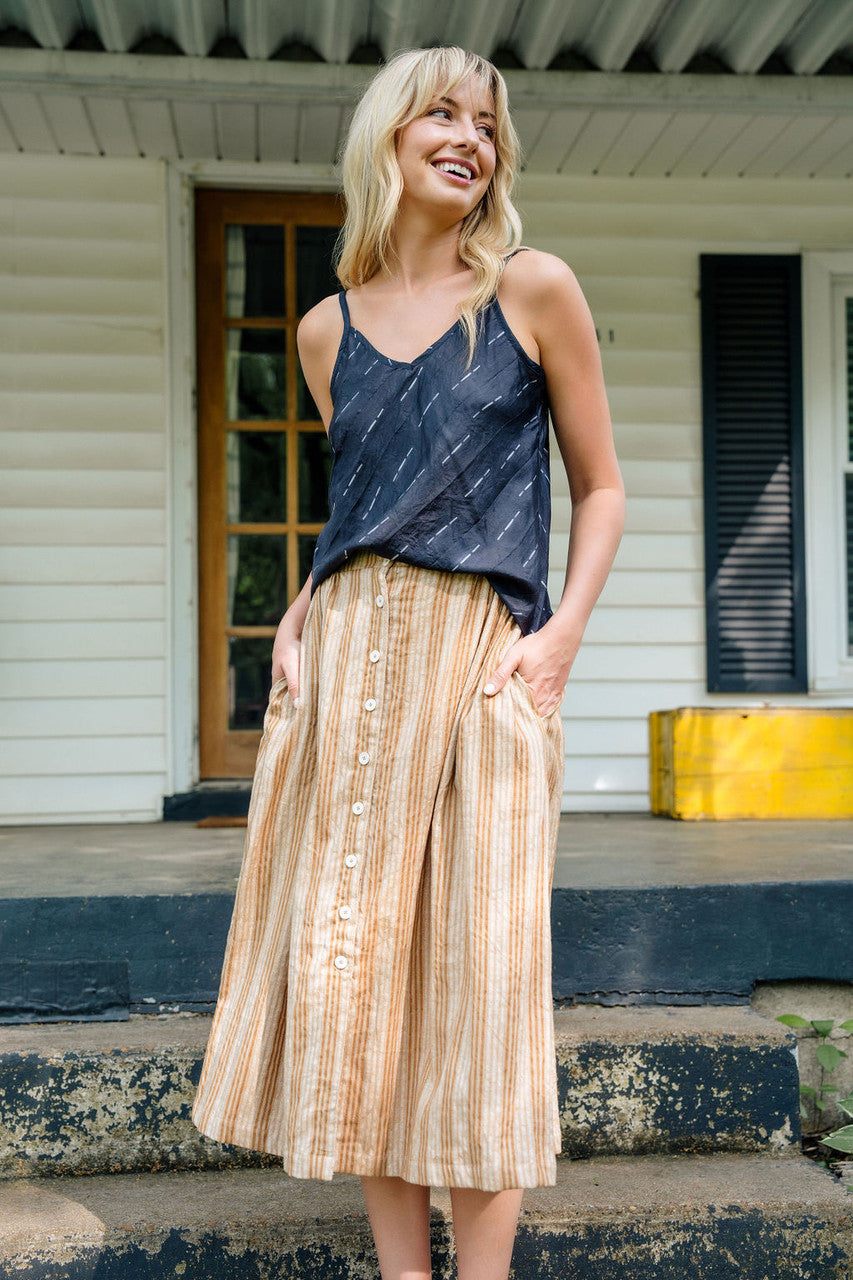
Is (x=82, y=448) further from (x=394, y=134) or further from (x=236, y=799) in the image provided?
(x=394, y=134)

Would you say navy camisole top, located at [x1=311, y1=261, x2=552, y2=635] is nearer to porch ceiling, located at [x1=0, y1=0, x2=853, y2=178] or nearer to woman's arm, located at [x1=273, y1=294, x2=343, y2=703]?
woman's arm, located at [x1=273, y1=294, x2=343, y2=703]

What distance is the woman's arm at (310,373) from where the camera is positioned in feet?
5.67

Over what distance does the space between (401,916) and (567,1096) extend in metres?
0.87

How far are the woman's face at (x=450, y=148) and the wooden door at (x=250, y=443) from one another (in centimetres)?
304

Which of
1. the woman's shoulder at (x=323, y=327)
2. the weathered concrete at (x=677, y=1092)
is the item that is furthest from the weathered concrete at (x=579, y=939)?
the woman's shoulder at (x=323, y=327)

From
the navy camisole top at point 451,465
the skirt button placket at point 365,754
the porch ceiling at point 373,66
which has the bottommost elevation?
the skirt button placket at point 365,754

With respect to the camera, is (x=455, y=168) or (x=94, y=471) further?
(x=94, y=471)

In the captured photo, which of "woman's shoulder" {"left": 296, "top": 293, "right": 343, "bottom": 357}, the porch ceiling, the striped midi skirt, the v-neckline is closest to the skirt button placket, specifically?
the striped midi skirt

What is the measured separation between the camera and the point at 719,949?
2.48 m

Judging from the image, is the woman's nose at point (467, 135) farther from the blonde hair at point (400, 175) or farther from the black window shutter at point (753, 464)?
the black window shutter at point (753, 464)

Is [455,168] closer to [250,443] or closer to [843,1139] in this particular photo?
[843,1139]

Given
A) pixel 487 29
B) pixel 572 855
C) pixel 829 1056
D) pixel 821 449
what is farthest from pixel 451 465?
pixel 821 449

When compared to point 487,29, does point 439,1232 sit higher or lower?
lower

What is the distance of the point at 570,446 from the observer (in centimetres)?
170
